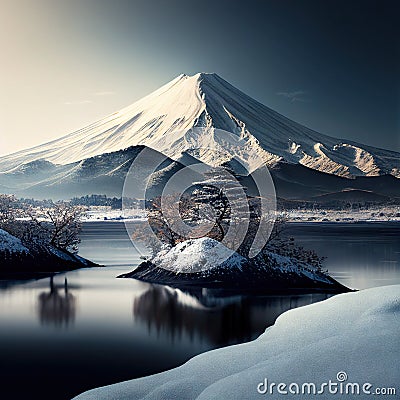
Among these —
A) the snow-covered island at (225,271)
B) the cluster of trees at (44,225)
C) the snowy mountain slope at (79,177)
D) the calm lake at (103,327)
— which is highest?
the snowy mountain slope at (79,177)

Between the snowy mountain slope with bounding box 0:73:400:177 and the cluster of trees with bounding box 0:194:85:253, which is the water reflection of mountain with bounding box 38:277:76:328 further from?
the snowy mountain slope with bounding box 0:73:400:177

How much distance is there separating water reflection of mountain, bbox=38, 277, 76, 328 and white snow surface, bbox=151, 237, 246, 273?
122 centimetres

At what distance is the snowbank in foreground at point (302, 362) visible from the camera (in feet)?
8.62

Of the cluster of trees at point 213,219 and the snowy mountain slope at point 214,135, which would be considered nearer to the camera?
the cluster of trees at point 213,219

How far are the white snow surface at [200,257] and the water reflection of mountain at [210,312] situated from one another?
36cm

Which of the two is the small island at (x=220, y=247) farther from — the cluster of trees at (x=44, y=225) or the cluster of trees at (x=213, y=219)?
the cluster of trees at (x=44, y=225)

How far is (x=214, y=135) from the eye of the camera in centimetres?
2998

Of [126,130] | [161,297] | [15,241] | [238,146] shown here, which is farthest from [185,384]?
[126,130]

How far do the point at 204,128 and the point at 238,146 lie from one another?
6.24 ft

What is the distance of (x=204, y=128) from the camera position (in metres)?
28.5

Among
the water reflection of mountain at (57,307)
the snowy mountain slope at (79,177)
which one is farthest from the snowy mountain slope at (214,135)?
the water reflection of mountain at (57,307)

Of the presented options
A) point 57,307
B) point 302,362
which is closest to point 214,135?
point 57,307

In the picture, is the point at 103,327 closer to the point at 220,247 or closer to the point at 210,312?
the point at 210,312

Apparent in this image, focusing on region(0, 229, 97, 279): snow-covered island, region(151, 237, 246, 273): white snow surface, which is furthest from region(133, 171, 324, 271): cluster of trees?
region(0, 229, 97, 279): snow-covered island
